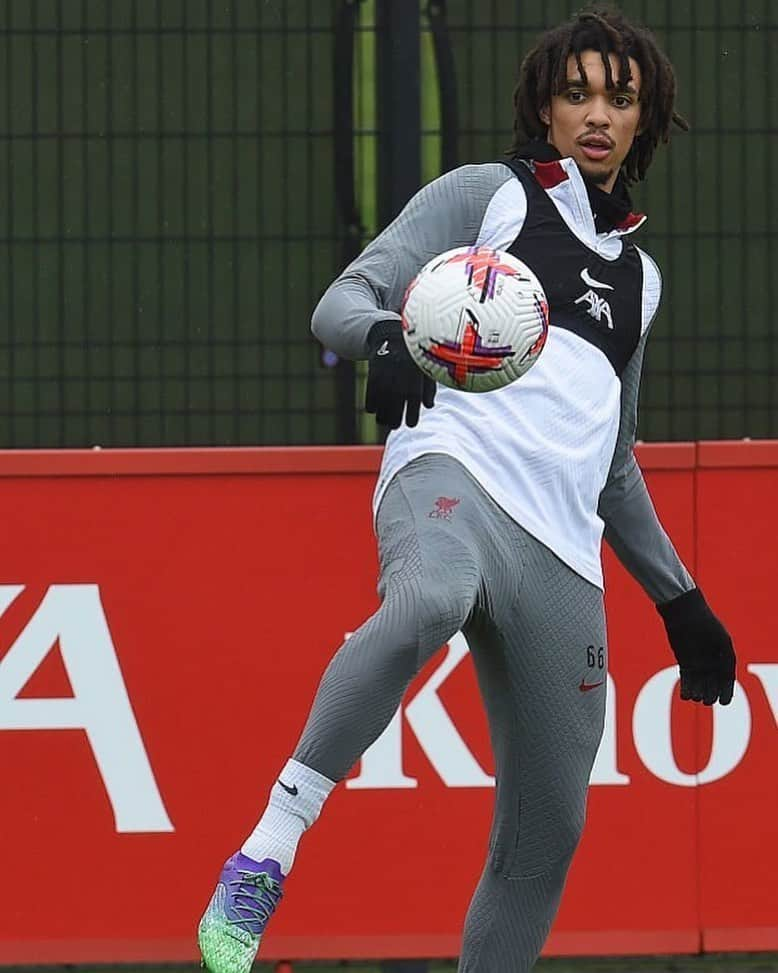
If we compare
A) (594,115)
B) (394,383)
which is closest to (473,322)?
(394,383)

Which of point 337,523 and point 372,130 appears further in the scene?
point 372,130

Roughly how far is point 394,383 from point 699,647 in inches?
49.0

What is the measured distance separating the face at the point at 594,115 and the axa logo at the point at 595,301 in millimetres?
198

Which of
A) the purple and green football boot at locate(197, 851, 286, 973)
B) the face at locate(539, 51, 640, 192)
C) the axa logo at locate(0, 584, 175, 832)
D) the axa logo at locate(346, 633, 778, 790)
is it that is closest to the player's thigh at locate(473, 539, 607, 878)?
the purple and green football boot at locate(197, 851, 286, 973)

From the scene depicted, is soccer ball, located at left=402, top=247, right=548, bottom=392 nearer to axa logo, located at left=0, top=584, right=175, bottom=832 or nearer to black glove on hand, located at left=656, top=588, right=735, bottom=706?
black glove on hand, located at left=656, top=588, right=735, bottom=706

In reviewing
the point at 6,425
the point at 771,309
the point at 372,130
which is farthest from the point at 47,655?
the point at 771,309

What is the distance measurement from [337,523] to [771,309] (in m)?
1.57

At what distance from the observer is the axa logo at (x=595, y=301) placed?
3951 millimetres

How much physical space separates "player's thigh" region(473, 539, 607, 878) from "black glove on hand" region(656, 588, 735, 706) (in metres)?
0.35

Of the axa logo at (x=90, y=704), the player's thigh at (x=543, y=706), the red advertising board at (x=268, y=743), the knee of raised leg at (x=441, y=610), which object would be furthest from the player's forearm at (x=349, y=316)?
the axa logo at (x=90, y=704)

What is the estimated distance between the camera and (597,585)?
3.99 metres

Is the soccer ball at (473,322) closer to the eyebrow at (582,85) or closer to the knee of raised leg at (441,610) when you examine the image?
the knee of raised leg at (441,610)

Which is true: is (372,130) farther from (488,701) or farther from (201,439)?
(488,701)

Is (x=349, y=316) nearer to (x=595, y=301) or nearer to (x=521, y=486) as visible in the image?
(x=521, y=486)
